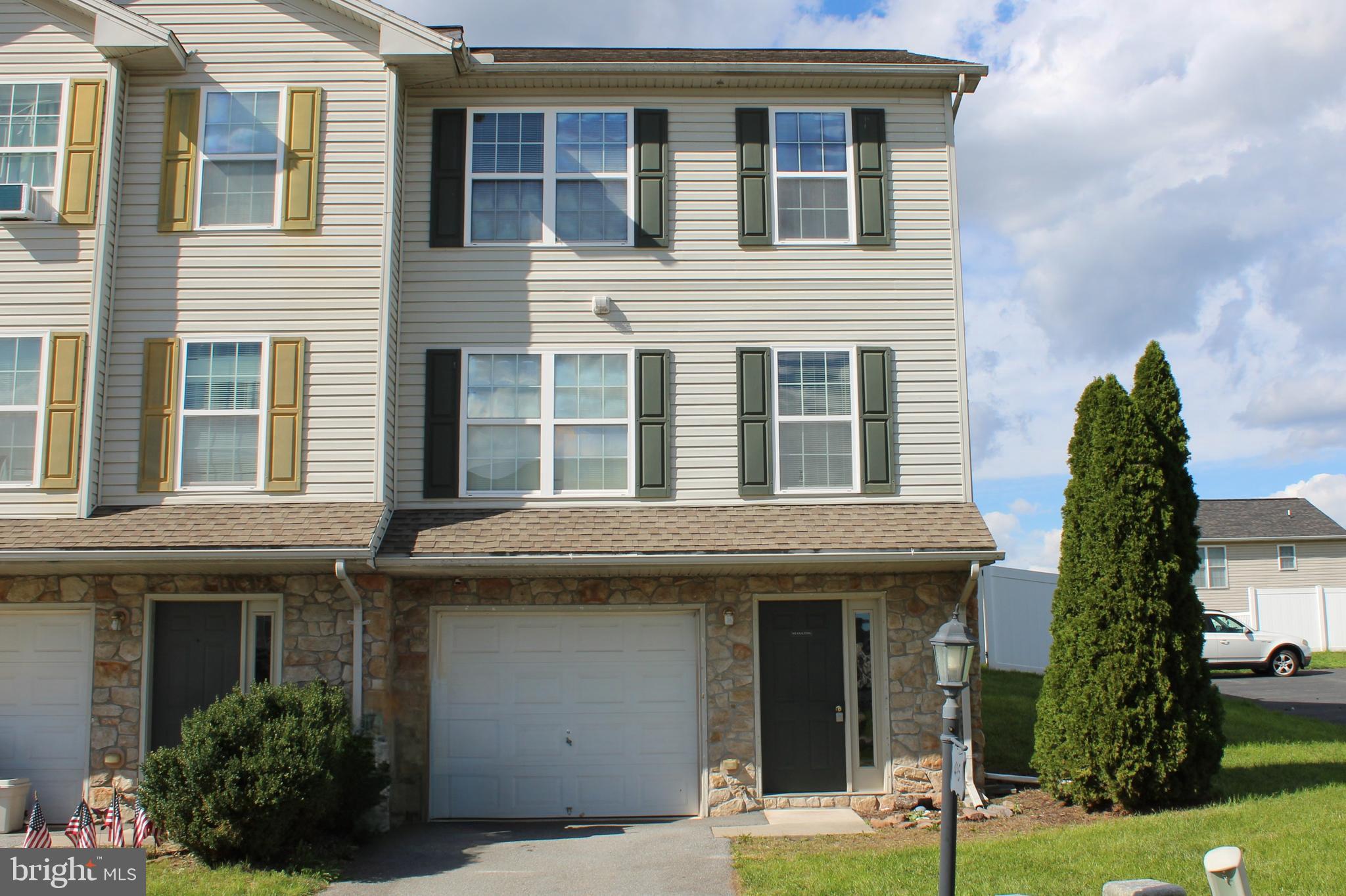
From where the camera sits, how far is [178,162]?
1103cm

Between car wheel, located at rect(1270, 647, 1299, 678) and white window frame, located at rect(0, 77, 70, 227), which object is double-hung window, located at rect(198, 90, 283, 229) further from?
car wheel, located at rect(1270, 647, 1299, 678)

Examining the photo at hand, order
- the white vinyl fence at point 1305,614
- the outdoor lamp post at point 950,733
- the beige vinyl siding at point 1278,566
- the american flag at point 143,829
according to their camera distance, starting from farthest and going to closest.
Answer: the beige vinyl siding at point 1278,566
the white vinyl fence at point 1305,614
the american flag at point 143,829
the outdoor lamp post at point 950,733

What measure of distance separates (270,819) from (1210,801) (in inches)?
308

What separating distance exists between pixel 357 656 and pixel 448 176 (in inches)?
203

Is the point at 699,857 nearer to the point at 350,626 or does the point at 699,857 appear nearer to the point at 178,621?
the point at 350,626

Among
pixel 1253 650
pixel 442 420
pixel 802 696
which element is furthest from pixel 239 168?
pixel 1253 650

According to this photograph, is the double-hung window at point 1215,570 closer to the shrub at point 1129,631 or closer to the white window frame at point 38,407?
the shrub at point 1129,631

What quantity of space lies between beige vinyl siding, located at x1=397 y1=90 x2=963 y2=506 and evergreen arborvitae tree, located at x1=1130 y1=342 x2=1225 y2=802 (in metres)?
2.13

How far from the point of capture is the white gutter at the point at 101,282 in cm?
1041

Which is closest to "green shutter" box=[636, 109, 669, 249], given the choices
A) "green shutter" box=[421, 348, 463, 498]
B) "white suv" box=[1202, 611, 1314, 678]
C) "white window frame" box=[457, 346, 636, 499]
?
"white window frame" box=[457, 346, 636, 499]

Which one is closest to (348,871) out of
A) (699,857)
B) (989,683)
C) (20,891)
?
(20,891)

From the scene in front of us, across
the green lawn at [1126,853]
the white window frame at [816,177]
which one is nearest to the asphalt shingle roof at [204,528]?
the green lawn at [1126,853]

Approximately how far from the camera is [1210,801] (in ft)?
30.1

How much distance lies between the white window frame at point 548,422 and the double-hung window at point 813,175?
2.33 meters
